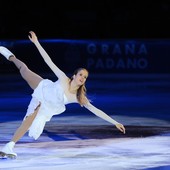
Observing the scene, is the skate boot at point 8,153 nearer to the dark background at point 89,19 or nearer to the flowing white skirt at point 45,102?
the flowing white skirt at point 45,102

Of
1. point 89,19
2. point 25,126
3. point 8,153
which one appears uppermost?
point 89,19

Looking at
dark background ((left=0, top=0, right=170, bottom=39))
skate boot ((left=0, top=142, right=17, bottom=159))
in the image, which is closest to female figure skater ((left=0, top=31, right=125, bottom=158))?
skate boot ((left=0, top=142, right=17, bottom=159))

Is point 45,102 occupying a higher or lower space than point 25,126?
higher

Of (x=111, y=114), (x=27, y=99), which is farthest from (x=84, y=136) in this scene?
(x=27, y=99)

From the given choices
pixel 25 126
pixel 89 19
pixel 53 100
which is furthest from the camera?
pixel 89 19

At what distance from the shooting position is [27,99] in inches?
530

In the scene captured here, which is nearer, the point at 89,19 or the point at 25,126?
the point at 25,126

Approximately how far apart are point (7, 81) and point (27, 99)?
439 centimetres

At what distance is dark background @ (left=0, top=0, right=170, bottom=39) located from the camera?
80.8 feet

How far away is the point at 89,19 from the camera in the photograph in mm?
26141

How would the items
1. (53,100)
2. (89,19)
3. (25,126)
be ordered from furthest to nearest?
(89,19), (25,126), (53,100)

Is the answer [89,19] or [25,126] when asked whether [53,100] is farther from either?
[89,19]

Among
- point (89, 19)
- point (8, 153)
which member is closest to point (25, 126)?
point (8, 153)

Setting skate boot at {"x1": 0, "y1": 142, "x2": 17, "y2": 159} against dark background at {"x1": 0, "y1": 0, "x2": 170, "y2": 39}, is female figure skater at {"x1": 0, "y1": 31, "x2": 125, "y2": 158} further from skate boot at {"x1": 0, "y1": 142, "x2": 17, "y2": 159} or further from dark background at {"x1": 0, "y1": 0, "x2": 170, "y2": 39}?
dark background at {"x1": 0, "y1": 0, "x2": 170, "y2": 39}
